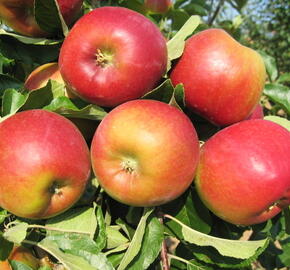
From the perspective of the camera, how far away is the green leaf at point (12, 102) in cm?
116

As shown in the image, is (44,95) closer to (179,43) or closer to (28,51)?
(28,51)

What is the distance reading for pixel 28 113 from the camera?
43.9 inches

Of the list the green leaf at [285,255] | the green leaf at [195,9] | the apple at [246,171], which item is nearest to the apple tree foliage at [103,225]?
the apple at [246,171]

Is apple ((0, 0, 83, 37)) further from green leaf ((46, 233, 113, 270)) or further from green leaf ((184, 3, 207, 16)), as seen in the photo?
green leaf ((184, 3, 207, 16))

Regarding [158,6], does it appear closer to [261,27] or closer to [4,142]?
[4,142]

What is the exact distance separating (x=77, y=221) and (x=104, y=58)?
483mm

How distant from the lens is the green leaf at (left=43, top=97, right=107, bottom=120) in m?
1.12

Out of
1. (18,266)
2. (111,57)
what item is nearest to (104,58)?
(111,57)

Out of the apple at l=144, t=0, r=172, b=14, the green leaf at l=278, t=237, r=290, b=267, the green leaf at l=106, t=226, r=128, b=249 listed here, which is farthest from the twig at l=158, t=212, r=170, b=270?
the apple at l=144, t=0, r=172, b=14

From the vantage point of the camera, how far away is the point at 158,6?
2.01 metres

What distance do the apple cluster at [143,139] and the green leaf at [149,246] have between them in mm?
112

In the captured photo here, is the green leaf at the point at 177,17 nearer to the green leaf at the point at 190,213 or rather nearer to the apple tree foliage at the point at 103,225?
the apple tree foliage at the point at 103,225

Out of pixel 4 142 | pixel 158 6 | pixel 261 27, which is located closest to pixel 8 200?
pixel 4 142

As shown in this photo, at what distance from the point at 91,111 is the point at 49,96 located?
0.17 metres
